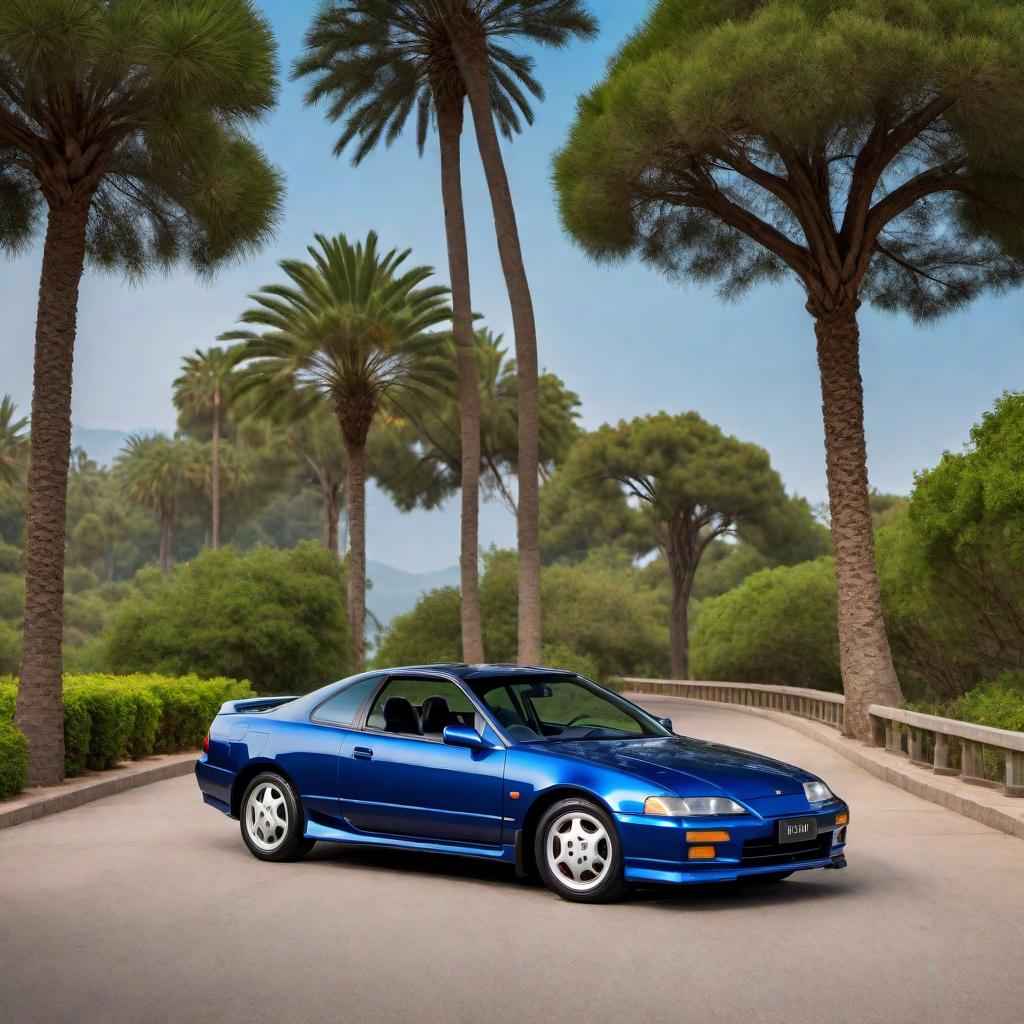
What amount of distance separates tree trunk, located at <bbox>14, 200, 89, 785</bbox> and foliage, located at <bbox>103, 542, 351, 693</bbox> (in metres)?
16.8

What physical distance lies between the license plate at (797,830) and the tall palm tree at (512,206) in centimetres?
2240

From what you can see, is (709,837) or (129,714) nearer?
(709,837)

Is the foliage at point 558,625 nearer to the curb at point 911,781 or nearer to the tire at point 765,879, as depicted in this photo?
the curb at point 911,781

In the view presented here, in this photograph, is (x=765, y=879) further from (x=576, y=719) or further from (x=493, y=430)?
(x=493, y=430)

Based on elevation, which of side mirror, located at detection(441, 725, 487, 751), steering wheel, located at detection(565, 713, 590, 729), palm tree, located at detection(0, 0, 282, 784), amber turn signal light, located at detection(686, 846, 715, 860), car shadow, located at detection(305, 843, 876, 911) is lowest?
car shadow, located at detection(305, 843, 876, 911)

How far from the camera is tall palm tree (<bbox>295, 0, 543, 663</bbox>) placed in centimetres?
3466

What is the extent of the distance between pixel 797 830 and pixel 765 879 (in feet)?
2.39

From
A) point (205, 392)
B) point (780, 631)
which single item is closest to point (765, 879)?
point (780, 631)

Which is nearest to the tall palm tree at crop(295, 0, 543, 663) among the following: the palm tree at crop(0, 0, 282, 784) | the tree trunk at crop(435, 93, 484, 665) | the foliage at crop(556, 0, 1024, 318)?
the tree trunk at crop(435, 93, 484, 665)

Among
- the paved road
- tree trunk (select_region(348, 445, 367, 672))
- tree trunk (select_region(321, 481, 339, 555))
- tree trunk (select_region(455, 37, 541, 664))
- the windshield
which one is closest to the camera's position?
the paved road

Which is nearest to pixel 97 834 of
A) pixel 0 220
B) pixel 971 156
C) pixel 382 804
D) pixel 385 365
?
pixel 382 804

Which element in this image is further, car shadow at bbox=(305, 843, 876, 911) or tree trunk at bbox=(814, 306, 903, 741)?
tree trunk at bbox=(814, 306, 903, 741)

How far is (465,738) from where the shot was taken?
9523 mm

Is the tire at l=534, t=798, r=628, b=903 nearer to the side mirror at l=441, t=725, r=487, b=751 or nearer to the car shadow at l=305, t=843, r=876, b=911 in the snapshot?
the car shadow at l=305, t=843, r=876, b=911
